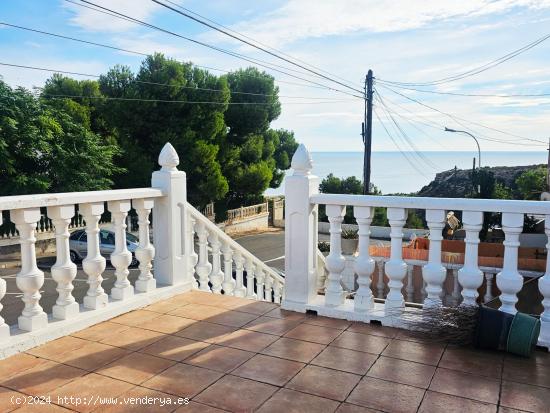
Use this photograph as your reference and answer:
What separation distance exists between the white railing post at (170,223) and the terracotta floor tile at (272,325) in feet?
3.11

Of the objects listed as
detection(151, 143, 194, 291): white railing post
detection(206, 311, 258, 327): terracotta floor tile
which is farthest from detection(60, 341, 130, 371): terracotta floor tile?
detection(151, 143, 194, 291): white railing post

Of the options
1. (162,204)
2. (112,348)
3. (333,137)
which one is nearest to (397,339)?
(112,348)

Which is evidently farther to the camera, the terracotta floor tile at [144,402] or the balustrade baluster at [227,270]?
the balustrade baluster at [227,270]

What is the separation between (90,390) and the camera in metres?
2.14

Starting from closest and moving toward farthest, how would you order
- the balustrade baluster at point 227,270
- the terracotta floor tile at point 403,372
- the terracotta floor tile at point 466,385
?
1. the terracotta floor tile at point 466,385
2. the terracotta floor tile at point 403,372
3. the balustrade baluster at point 227,270

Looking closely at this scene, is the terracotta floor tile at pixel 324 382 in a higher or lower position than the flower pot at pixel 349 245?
higher

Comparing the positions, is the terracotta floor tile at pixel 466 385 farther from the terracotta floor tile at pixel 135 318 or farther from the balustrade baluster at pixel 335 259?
the terracotta floor tile at pixel 135 318

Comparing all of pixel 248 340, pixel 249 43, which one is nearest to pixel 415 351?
pixel 248 340

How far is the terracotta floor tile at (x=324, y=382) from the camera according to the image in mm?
2127

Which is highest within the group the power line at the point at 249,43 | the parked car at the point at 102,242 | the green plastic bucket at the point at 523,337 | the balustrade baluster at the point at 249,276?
the power line at the point at 249,43

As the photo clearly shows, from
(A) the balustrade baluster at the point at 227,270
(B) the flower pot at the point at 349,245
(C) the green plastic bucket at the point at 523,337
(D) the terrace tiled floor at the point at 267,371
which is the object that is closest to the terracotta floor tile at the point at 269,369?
(D) the terrace tiled floor at the point at 267,371

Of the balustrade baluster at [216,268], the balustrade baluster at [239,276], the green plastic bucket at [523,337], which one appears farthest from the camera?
the balustrade baluster at [239,276]

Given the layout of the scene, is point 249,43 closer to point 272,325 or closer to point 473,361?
point 272,325

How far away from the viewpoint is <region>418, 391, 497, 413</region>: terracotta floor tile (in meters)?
1.97
